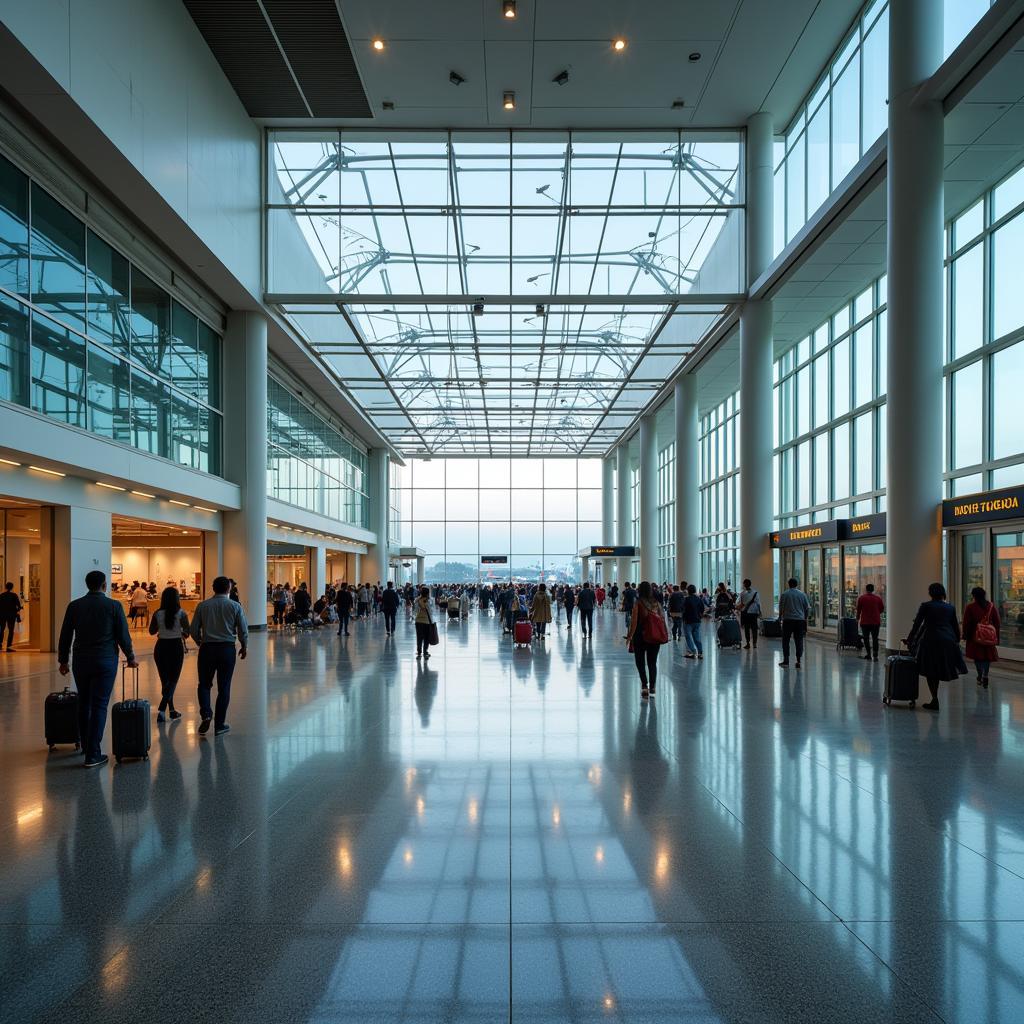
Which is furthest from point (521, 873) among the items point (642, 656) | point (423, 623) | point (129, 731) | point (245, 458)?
point (245, 458)

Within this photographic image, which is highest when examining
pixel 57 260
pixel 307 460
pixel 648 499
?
pixel 57 260

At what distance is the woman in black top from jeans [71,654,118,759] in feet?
29.7

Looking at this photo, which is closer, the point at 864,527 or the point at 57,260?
the point at 57,260

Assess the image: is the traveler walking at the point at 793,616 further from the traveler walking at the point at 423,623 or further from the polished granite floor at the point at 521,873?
the traveler walking at the point at 423,623

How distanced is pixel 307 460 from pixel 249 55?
18.1m

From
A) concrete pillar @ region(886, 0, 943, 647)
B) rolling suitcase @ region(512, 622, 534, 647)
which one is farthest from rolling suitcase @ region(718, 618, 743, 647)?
concrete pillar @ region(886, 0, 943, 647)

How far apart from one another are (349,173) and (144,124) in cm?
883

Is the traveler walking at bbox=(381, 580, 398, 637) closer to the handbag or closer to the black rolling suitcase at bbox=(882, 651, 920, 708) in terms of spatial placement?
the handbag

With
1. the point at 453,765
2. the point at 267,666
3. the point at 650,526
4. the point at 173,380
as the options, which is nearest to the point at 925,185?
the point at 453,765

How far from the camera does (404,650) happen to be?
20.0 meters

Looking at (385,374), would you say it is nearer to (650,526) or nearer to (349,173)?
(349,173)

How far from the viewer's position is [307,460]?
1419 inches

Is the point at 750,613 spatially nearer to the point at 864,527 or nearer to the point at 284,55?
the point at 864,527

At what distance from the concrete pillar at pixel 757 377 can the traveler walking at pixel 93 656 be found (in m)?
20.0
